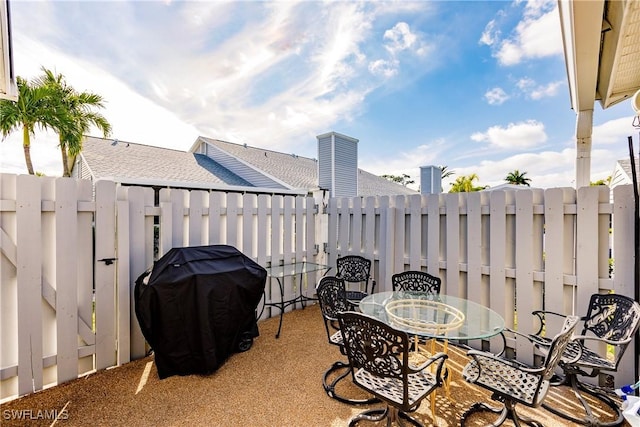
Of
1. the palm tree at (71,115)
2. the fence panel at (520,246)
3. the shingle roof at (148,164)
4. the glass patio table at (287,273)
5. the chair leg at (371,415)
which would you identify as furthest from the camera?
the palm tree at (71,115)

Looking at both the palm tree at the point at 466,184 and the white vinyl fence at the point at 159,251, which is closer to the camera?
the white vinyl fence at the point at 159,251

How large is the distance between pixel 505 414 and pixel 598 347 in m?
1.40

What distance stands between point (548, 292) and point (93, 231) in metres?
4.69

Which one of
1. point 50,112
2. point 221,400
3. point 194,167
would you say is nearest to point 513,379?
point 221,400

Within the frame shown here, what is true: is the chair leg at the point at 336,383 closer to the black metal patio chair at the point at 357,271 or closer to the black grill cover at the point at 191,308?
the black grill cover at the point at 191,308

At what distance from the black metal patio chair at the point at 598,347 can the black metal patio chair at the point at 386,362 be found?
125cm

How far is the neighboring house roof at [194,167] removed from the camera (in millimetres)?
6805

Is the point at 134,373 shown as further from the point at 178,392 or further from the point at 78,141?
the point at 78,141

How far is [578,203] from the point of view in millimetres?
2600

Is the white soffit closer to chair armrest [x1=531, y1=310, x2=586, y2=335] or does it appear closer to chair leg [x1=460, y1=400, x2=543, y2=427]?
chair armrest [x1=531, y1=310, x2=586, y2=335]

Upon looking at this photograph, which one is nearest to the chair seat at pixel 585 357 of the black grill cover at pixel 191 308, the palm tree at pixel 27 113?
the black grill cover at pixel 191 308

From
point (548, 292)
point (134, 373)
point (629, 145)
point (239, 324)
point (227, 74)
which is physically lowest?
point (134, 373)

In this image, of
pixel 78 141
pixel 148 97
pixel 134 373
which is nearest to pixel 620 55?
pixel 134 373

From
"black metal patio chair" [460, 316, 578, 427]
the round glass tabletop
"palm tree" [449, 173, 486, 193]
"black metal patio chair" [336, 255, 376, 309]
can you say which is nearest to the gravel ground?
"black metal patio chair" [460, 316, 578, 427]
